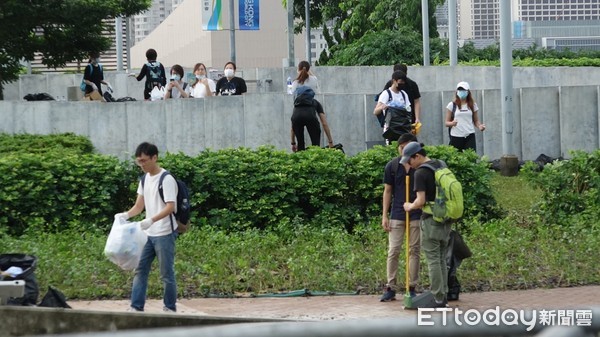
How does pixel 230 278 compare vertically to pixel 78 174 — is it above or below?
below

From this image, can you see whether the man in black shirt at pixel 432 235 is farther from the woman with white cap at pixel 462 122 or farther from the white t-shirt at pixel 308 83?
the white t-shirt at pixel 308 83

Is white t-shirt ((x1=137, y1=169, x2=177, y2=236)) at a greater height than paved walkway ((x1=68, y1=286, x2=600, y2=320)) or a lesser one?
greater

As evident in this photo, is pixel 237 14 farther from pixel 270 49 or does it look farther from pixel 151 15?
pixel 151 15

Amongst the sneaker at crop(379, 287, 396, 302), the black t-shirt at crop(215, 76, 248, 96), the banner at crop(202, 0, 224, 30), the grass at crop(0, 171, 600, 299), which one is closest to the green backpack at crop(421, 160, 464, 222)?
the sneaker at crop(379, 287, 396, 302)

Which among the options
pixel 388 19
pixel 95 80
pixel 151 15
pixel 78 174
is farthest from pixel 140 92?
pixel 151 15

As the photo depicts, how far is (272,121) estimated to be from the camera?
20625 millimetres

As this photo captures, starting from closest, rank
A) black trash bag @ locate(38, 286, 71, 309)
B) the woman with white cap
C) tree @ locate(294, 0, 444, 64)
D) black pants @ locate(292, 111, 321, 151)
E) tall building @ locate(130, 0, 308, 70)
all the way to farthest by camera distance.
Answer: black trash bag @ locate(38, 286, 71, 309)
the woman with white cap
black pants @ locate(292, 111, 321, 151)
tree @ locate(294, 0, 444, 64)
tall building @ locate(130, 0, 308, 70)

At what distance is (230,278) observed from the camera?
1276cm

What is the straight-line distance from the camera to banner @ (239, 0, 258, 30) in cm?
4244

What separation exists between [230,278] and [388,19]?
139 feet

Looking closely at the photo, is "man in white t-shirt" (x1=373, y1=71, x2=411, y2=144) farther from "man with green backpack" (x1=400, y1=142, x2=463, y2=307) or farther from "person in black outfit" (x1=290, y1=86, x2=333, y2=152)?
"man with green backpack" (x1=400, y1=142, x2=463, y2=307)

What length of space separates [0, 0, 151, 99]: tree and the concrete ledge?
1593cm

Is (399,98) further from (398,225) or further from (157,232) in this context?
(157,232)

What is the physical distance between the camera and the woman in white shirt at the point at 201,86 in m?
22.3
